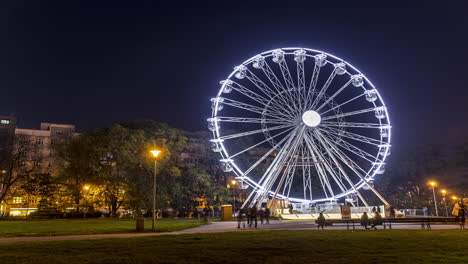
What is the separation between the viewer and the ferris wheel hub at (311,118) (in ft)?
117

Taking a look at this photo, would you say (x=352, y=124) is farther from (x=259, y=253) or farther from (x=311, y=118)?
(x=259, y=253)

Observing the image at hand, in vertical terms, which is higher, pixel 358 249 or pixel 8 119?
pixel 8 119

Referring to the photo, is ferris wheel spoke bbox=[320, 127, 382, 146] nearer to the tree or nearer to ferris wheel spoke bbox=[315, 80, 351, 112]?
ferris wheel spoke bbox=[315, 80, 351, 112]

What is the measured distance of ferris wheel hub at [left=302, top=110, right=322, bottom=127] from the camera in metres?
35.8

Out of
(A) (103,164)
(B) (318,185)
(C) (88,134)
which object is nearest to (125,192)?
(A) (103,164)

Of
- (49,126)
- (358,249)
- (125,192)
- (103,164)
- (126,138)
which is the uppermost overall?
(49,126)

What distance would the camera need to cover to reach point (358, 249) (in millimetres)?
11953

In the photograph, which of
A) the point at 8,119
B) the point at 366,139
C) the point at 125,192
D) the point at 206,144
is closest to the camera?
the point at 366,139

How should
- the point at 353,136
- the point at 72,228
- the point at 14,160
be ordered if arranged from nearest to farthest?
the point at 72,228
the point at 353,136
the point at 14,160

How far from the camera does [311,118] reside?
36.0 m

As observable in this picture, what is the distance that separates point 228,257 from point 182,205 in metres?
44.0

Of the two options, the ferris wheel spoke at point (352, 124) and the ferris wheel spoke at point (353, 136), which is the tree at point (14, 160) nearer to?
the ferris wheel spoke at point (352, 124)

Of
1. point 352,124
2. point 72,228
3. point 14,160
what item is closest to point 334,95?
point 352,124

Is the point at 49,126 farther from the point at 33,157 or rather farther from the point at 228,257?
the point at 228,257
